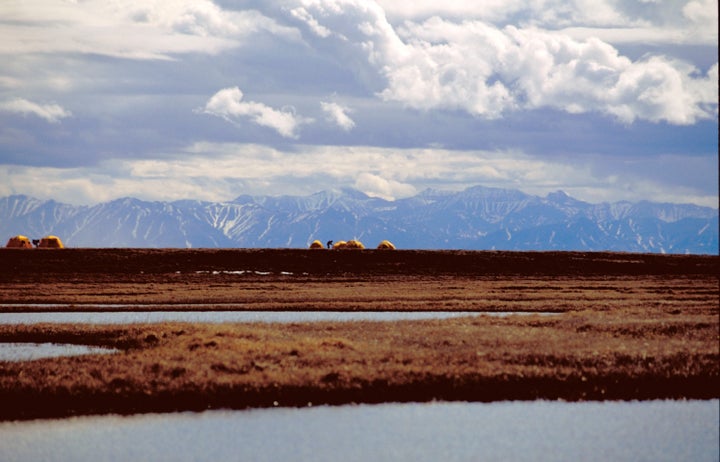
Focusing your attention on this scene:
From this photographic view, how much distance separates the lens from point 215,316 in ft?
197

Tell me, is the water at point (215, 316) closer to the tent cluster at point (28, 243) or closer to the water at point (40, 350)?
the water at point (40, 350)

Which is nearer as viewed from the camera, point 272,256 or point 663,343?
point 663,343

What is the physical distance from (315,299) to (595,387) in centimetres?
4320

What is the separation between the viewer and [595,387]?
32.5 m

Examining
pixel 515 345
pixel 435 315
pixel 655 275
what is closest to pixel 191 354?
pixel 515 345

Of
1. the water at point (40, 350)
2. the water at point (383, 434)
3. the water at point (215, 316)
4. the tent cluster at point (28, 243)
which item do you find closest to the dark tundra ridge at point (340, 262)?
the tent cluster at point (28, 243)

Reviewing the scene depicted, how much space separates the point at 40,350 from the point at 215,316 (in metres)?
17.4

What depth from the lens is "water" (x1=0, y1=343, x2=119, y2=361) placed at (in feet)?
134

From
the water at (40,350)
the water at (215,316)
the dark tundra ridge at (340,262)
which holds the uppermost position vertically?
the dark tundra ridge at (340,262)

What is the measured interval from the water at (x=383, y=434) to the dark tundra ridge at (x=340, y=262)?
74.4 m

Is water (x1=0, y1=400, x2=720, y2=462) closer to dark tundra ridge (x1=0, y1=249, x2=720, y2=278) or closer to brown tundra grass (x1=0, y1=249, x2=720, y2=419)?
brown tundra grass (x1=0, y1=249, x2=720, y2=419)

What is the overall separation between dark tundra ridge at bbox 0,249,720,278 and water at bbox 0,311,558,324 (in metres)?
41.0

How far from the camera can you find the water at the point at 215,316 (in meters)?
56.2

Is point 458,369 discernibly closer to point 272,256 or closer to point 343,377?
point 343,377
